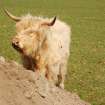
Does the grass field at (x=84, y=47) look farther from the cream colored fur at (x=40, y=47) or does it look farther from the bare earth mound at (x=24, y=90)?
the bare earth mound at (x=24, y=90)

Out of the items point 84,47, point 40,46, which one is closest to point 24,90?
point 40,46

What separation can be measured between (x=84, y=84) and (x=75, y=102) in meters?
5.15

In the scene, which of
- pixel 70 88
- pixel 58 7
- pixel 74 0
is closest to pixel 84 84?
pixel 70 88

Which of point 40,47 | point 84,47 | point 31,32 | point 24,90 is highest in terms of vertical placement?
point 31,32

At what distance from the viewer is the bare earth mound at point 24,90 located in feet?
29.0

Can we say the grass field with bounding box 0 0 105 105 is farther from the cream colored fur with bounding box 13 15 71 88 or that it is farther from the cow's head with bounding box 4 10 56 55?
the cow's head with bounding box 4 10 56 55

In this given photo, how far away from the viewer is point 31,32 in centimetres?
1220

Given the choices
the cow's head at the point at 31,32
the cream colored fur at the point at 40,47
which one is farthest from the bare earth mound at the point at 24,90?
the cream colored fur at the point at 40,47

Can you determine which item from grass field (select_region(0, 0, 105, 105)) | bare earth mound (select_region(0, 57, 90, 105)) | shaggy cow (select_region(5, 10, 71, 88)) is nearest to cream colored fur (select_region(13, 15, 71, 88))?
shaggy cow (select_region(5, 10, 71, 88))

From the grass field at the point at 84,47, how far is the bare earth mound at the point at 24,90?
147 inches

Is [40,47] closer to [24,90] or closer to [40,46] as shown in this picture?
[40,46]

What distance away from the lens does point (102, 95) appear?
570 inches

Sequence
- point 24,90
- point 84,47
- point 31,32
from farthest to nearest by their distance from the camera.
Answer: point 84,47, point 31,32, point 24,90

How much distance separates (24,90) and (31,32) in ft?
10.3
